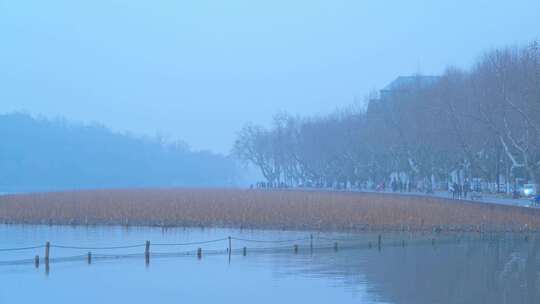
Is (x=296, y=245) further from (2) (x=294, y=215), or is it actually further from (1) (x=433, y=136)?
(1) (x=433, y=136)

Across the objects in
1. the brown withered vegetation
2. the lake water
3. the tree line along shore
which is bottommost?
the lake water

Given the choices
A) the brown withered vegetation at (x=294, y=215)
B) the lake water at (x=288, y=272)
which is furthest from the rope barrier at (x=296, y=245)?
the brown withered vegetation at (x=294, y=215)

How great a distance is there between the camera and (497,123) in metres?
53.9

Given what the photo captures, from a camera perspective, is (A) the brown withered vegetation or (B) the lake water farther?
(A) the brown withered vegetation

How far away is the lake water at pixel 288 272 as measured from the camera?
2028 cm

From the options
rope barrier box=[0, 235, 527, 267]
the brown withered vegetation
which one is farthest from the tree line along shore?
rope barrier box=[0, 235, 527, 267]

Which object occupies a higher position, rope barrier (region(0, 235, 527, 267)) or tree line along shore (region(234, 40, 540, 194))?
tree line along shore (region(234, 40, 540, 194))

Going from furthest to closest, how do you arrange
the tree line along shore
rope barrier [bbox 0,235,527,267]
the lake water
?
the tree line along shore < rope barrier [bbox 0,235,527,267] < the lake water

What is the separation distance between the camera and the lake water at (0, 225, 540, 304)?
66.5 ft

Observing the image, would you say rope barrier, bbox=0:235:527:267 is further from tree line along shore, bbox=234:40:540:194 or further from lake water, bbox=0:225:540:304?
tree line along shore, bbox=234:40:540:194

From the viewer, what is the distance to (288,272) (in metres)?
24.7

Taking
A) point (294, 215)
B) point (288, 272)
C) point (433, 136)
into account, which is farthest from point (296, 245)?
point (433, 136)

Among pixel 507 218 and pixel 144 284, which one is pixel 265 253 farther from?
pixel 507 218

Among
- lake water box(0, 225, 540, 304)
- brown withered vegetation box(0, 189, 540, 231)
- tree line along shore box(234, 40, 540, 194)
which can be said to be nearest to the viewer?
lake water box(0, 225, 540, 304)
